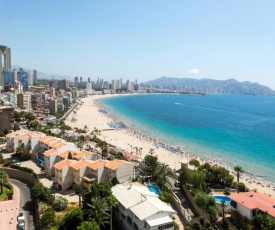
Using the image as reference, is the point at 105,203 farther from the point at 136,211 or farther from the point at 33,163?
the point at 33,163

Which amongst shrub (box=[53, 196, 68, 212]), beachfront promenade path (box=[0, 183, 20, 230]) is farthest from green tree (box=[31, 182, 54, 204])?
beachfront promenade path (box=[0, 183, 20, 230])

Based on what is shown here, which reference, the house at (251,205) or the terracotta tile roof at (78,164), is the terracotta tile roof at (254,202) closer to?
the house at (251,205)

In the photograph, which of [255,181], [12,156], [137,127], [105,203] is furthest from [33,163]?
[137,127]

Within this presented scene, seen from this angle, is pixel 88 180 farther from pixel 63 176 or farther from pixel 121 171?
pixel 121 171

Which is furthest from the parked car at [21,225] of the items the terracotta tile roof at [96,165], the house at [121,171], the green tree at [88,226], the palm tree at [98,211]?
the house at [121,171]

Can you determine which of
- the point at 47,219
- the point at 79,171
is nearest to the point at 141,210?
the point at 47,219
